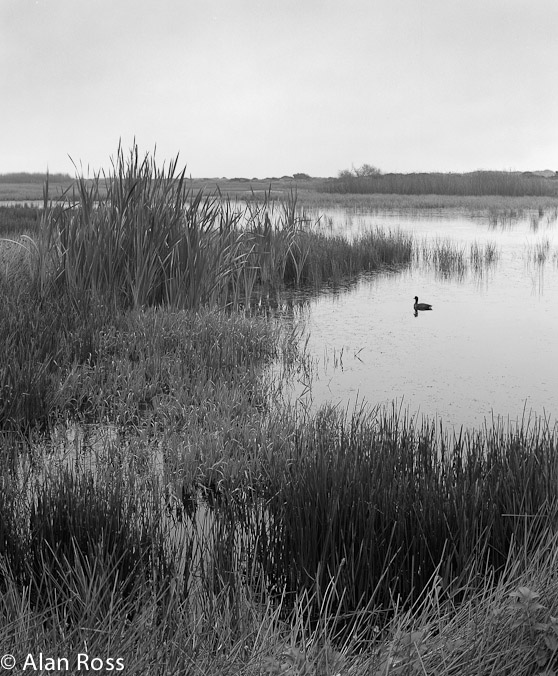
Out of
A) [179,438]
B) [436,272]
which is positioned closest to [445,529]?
[179,438]

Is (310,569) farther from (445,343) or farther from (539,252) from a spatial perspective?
(539,252)

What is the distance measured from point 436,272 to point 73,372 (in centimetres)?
841

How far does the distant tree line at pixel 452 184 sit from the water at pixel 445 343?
20.3 meters

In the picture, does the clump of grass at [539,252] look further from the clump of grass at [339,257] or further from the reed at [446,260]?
the clump of grass at [339,257]

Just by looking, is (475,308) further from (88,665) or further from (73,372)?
(88,665)

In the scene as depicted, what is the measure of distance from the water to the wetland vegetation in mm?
464

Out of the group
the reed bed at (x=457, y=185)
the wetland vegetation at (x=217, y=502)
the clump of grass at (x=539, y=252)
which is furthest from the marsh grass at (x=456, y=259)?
the reed bed at (x=457, y=185)

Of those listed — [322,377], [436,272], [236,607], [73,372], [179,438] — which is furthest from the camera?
[436,272]

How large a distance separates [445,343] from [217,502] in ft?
14.3

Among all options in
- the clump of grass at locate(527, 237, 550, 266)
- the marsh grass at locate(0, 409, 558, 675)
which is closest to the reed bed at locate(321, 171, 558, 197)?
the clump of grass at locate(527, 237, 550, 266)

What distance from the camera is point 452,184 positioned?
33.2 metres

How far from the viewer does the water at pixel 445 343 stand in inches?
211

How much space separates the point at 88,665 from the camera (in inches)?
72.9

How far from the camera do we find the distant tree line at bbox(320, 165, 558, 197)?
32.4 m
